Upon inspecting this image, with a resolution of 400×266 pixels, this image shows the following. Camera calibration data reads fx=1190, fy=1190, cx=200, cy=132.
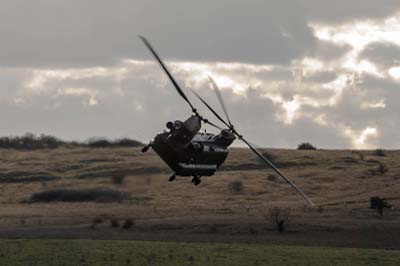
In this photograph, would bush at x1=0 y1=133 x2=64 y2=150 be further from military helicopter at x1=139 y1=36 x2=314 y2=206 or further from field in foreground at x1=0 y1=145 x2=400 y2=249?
military helicopter at x1=139 y1=36 x2=314 y2=206

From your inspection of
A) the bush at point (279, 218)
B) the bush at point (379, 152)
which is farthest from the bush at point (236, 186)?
the bush at point (379, 152)

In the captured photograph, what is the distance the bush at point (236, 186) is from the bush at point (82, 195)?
17.2 m

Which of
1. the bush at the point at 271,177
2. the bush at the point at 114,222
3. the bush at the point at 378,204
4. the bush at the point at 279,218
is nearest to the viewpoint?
the bush at the point at 279,218

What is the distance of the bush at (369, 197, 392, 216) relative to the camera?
104m

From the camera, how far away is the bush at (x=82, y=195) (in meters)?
103

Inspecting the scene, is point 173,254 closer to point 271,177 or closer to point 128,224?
point 128,224

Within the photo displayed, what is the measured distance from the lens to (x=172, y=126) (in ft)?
184

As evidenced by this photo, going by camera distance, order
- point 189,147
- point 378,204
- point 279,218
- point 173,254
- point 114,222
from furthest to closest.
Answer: point 378,204 → point 279,218 → point 114,222 → point 173,254 → point 189,147

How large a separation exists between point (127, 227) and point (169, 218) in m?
5.99

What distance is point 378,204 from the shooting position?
344 ft

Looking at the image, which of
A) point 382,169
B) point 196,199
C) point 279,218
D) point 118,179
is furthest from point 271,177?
point 118,179

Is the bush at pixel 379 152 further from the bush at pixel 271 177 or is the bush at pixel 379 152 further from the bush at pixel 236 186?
the bush at pixel 236 186

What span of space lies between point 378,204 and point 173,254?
105 feet

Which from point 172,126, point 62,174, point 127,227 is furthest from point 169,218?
point 172,126
